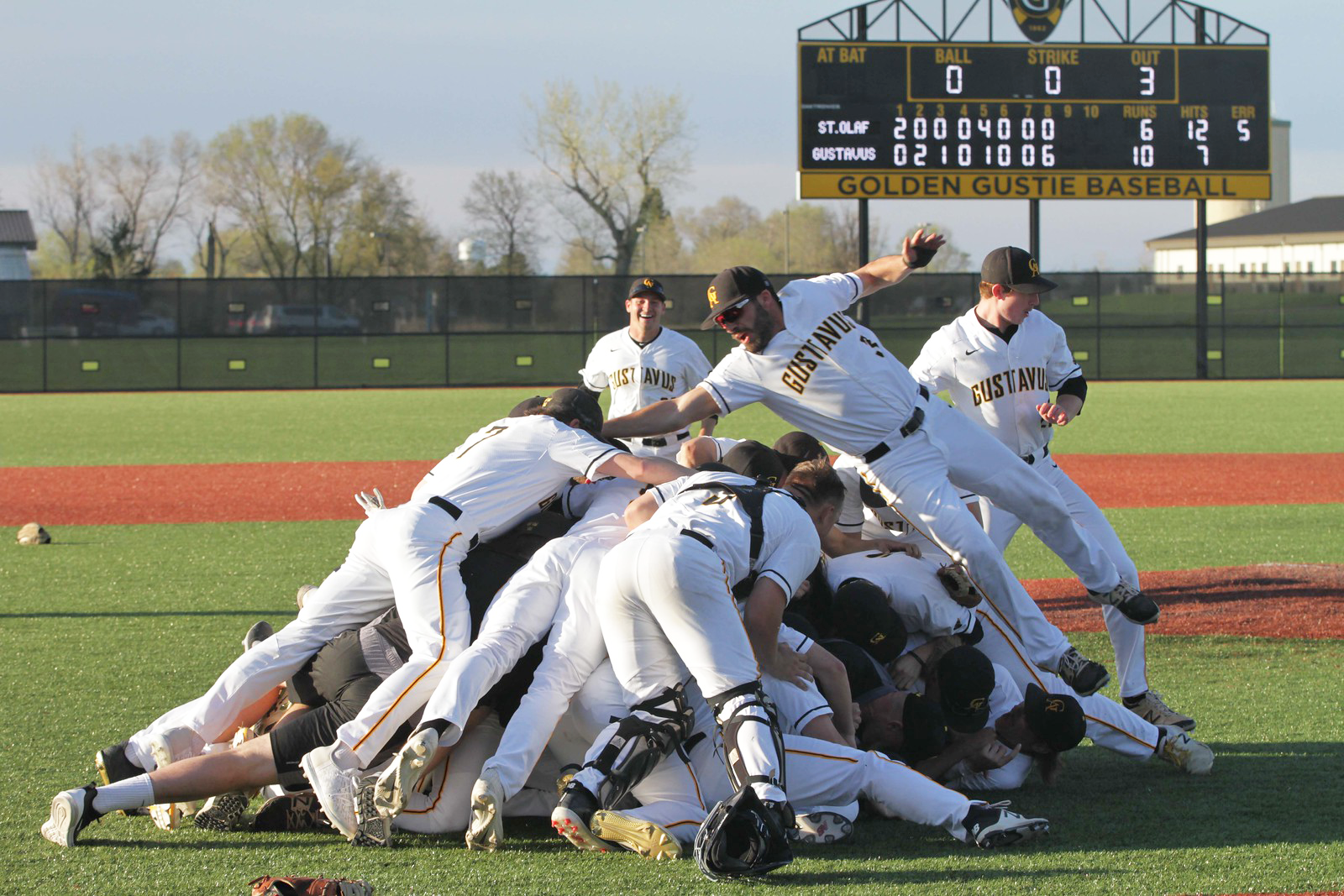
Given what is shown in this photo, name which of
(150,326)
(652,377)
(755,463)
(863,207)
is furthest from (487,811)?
(150,326)

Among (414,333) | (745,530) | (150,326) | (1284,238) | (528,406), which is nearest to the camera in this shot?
(745,530)

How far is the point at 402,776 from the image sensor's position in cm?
412

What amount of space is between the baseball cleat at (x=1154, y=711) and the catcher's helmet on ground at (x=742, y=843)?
2296mm

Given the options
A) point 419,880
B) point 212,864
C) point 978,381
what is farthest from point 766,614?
point 978,381

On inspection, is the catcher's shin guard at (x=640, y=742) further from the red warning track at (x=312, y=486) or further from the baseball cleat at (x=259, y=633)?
the red warning track at (x=312, y=486)

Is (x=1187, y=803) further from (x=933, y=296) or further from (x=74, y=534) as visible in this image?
(x=933, y=296)

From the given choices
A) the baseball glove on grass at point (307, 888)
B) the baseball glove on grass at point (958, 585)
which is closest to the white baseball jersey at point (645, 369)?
the baseball glove on grass at point (958, 585)

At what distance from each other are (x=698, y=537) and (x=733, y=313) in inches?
60.3

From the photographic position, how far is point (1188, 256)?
78.9 m

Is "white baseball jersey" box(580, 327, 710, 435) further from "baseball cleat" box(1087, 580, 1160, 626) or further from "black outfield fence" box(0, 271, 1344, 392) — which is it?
"black outfield fence" box(0, 271, 1344, 392)

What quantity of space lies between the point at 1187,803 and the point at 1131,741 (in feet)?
1.45

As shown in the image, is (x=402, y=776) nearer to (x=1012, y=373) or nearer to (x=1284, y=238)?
(x=1012, y=373)

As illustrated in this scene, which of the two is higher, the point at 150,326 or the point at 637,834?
the point at 150,326

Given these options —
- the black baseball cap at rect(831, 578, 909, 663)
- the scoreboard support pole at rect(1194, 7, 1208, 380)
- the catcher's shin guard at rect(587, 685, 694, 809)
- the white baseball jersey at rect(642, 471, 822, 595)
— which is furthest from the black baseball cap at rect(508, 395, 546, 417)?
the scoreboard support pole at rect(1194, 7, 1208, 380)
